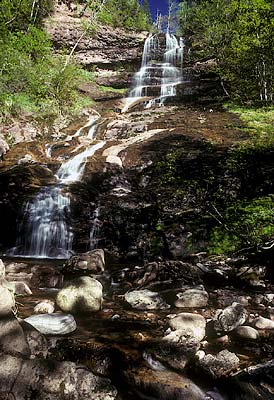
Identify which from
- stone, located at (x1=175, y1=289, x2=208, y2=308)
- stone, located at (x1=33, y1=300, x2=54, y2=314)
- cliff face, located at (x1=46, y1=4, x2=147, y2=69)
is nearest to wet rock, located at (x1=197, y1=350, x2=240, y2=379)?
stone, located at (x1=175, y1=289, x2=208, y2=308)

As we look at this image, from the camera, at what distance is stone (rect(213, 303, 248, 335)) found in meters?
3.91

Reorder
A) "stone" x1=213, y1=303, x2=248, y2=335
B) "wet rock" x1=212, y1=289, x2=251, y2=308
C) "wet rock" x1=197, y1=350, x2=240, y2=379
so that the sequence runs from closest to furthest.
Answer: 1. "wet rock" x1=197, y1=350, x2=240, y2=379
2. "stone" x1=213, y1=303, x2=248, y2=335
3. "wet rock" x1=212, y1=289, x2=251, y2=308

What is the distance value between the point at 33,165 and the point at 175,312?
778cm

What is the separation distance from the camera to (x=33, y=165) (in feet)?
34.6

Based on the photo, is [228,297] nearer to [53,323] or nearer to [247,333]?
[247,333]

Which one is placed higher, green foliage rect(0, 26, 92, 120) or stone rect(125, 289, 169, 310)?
green foliage rect(0, 26, 92, 120)

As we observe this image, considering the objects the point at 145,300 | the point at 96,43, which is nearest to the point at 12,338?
the point at 145,300

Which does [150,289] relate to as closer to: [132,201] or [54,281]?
[54,281]

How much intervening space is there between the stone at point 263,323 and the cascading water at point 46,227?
511cm

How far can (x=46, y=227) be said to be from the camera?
8.45 m

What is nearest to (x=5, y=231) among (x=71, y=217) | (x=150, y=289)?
(x=71, y=217)

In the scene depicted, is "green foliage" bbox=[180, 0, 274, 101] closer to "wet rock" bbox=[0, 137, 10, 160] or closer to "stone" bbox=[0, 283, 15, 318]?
"wet rock" bbox=[0, 137, 10, 160]

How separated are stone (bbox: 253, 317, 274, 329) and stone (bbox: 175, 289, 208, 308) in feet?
2.74

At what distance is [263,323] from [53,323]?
2626mm
